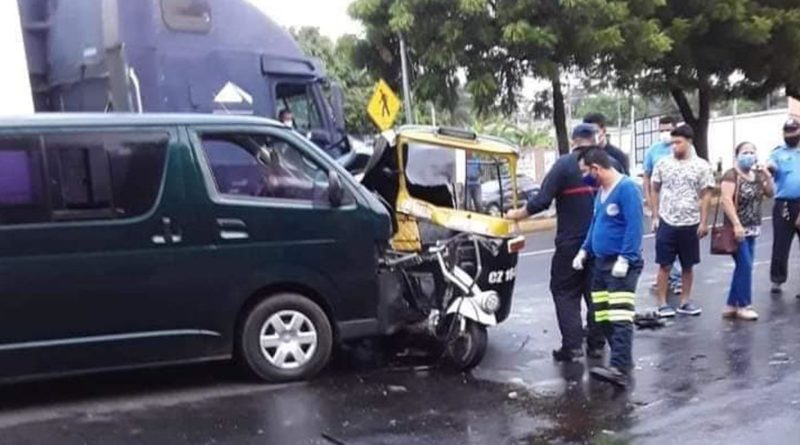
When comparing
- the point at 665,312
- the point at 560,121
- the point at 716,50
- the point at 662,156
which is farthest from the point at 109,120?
the point at 716,50

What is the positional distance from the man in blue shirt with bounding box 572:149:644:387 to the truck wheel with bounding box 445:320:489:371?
0.81 metres

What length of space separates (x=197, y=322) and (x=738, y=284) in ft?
15.6

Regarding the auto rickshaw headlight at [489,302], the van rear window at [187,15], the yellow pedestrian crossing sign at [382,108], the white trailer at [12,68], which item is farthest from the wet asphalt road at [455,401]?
the yellow pedestrian crossing sign at [382,108]

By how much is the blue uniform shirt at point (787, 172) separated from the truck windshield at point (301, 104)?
6.14 meters

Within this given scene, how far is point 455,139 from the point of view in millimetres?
7852

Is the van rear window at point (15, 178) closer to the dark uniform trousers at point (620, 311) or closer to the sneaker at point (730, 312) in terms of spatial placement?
the dark uniform trousers at point (620, 311)

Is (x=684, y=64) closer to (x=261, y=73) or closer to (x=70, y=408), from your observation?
(x=261, y=73)

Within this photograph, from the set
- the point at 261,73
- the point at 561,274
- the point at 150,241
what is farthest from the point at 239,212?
the point at 261,73

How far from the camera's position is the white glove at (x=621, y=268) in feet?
23.3

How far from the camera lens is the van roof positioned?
259 inches

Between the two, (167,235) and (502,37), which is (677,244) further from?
(502,37)

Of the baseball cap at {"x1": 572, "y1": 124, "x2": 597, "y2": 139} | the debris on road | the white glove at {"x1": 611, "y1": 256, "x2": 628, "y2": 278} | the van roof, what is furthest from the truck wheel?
the van roof

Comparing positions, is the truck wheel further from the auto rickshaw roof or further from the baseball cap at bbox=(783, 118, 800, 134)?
the baseball cap at bbox=(783, 118, 800, 134)

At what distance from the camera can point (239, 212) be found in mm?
7016
